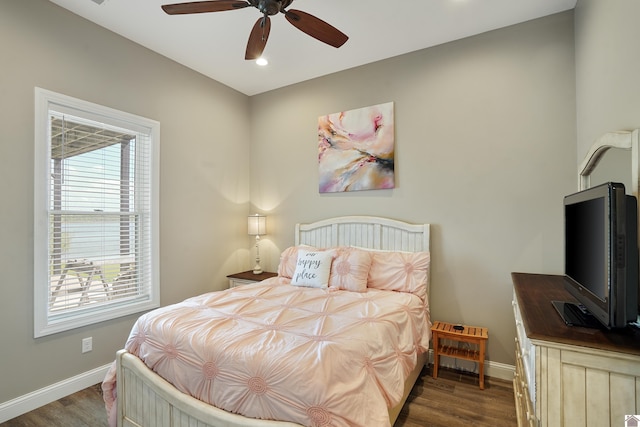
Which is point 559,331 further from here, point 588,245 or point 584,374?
point 588,245

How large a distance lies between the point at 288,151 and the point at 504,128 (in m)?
2.35

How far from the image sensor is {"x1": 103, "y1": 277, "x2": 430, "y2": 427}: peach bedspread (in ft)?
4.24

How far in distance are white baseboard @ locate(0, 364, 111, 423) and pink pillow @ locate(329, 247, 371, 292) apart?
216 centimetres

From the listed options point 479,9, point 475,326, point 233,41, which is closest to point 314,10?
point 233,41

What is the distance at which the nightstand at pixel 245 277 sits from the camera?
357cm

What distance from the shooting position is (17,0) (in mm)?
2195

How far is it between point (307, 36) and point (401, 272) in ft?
7.61

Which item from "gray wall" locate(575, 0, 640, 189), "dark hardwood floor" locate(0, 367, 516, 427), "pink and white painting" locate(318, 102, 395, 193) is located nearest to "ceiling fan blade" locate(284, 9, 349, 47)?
"pink and white painting" locate(318, 102, 395, 193)

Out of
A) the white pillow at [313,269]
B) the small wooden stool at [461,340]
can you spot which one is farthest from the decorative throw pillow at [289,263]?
the small wooden stool at [461,340]

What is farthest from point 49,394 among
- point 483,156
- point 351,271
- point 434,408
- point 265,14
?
point 483,156

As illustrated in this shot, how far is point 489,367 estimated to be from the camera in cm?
270

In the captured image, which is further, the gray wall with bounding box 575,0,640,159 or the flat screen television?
the gray wall with bounding box 575,0,640,159

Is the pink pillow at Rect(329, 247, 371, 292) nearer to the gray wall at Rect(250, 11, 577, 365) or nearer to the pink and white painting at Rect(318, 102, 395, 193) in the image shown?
the gray wall at Rect(250, 11, 577, 365)

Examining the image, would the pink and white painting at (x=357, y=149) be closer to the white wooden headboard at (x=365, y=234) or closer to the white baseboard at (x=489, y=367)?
the white wooden headboard at (x=365, y=234)
